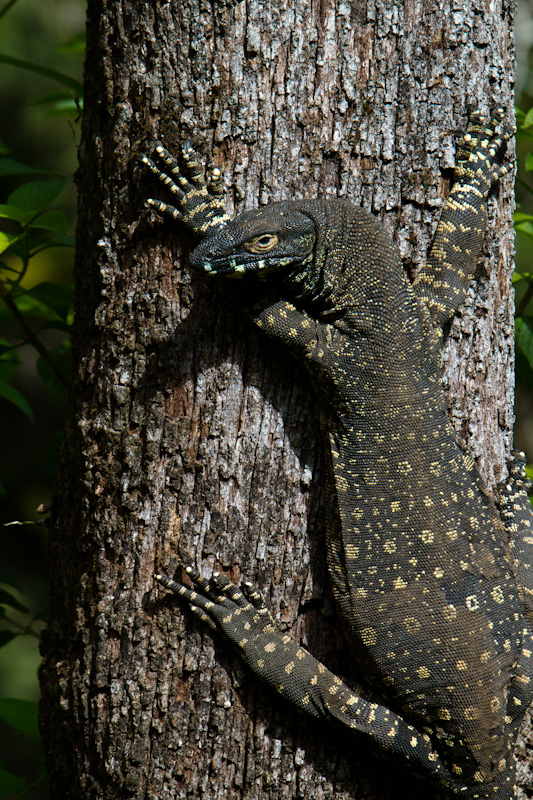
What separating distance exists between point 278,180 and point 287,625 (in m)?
2.31

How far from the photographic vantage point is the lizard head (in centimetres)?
317

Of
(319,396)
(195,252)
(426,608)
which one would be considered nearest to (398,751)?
(426,608)

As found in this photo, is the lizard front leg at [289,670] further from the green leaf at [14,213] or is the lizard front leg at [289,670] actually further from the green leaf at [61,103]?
the green leaf at [61,103]

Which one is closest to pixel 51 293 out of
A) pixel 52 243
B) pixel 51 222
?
pixel 52 243

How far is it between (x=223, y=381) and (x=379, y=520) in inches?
42.1

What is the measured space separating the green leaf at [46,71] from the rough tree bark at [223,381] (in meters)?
1.11

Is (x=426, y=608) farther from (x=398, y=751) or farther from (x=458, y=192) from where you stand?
(x=458, y=192)

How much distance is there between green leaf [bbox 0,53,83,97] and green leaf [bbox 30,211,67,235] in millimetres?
1151

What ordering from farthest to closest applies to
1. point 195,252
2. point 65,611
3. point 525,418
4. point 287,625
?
point 525,418
point 65,611
point 287,625
point 195,252

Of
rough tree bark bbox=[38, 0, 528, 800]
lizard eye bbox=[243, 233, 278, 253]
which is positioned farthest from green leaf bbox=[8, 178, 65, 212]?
lizard eye bbox=[243, 233, 278, 253]

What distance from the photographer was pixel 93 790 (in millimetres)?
3443

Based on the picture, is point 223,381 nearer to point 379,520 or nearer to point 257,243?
point 257,243

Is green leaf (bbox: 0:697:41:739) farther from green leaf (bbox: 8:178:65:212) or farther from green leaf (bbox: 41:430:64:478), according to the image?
green leaf (bbox: 8:178:65:212)

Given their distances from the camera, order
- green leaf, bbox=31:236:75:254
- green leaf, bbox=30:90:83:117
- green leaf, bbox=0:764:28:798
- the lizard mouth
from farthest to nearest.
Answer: green leaf, bbox=30:90:83:117 → green leaf, bbox=31:236:75:254 → green leaf, bbox=0:764:28:798 → the lizard mouth
